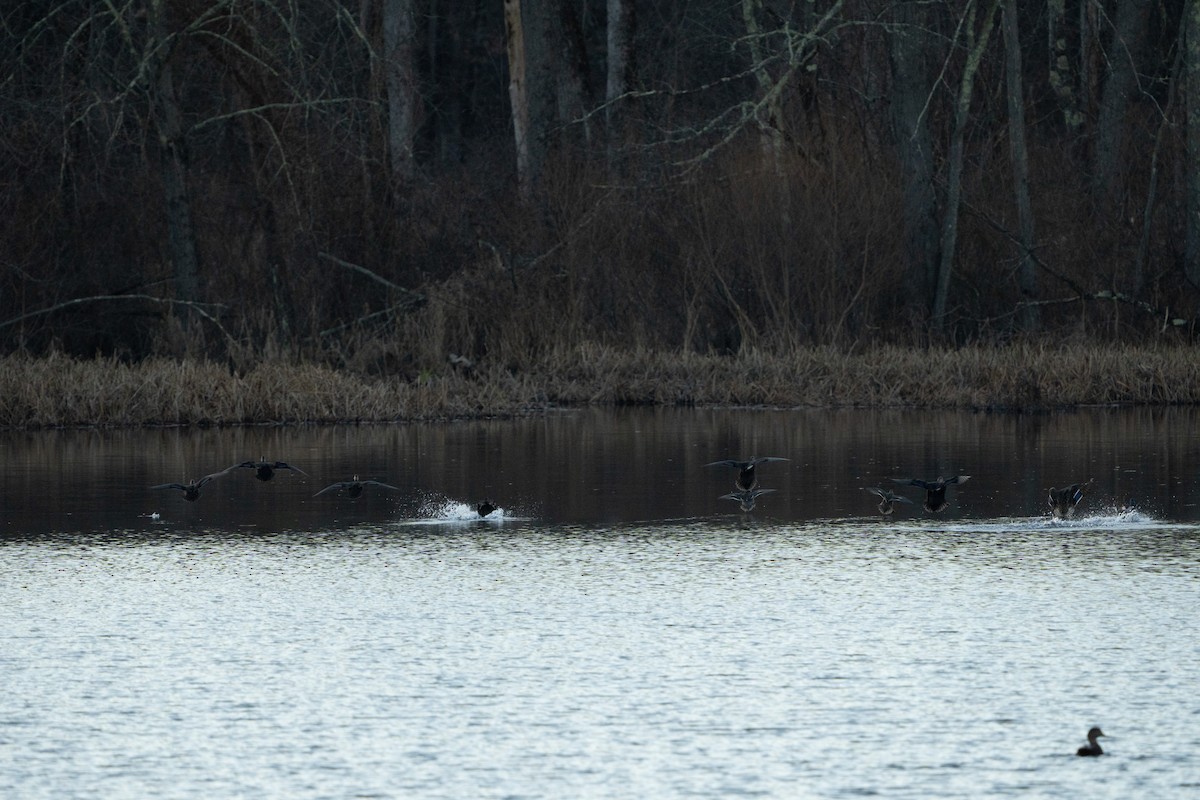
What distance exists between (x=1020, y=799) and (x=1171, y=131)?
23792 millimetres

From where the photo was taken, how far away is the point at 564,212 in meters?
27.2

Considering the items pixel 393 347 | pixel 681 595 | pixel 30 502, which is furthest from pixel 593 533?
pixel 393 347

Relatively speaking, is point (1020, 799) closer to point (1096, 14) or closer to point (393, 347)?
point (393, 347)


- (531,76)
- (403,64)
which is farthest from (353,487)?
(403,64)

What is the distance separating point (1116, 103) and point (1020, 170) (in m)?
4.79

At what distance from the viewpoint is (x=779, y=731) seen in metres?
6.77

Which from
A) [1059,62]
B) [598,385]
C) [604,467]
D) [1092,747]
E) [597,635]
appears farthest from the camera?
[1059,62]

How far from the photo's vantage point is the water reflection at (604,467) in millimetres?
12914

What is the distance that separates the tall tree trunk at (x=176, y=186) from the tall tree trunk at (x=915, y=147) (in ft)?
32.8

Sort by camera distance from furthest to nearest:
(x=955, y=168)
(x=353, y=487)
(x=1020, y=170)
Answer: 1. (x=1020, y=170)
2. (x=955, y=168)
3. (x=353, y=487)

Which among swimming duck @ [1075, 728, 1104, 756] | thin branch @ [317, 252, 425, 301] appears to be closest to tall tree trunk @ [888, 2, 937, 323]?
thin branch @ [317, 252, 425, 301]

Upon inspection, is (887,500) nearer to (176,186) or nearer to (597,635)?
(597,635)

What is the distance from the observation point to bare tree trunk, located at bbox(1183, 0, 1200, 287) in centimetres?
2639

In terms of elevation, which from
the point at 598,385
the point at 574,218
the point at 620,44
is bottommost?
the point at 598,385
